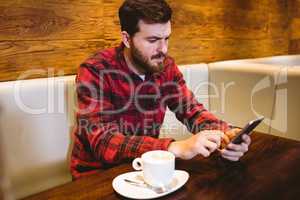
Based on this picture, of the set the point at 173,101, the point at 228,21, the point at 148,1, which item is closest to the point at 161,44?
the point at 148,1

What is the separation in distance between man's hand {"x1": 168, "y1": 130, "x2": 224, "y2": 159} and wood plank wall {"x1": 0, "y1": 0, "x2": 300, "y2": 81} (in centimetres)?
95

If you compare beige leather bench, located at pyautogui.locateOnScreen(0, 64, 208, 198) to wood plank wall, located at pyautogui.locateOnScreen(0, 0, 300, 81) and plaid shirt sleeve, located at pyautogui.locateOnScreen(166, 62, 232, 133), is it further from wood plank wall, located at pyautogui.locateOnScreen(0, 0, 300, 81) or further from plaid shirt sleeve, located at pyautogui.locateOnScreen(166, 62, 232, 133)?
plaid shirt sleeve, located at pyautogui.locateOnScreen(166, 62, 232, 133)

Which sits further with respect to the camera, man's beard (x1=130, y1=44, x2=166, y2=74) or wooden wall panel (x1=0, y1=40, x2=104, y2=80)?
wooden wall panel (x1=0, y1=40, x2=104, y2=80)

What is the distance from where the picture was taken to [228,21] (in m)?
2.76

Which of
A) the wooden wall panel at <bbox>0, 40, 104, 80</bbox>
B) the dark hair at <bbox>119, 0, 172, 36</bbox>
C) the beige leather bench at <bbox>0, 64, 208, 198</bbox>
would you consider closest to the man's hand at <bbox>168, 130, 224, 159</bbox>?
the dark hair at <bbox>119, 0, 172, 36</bbox>

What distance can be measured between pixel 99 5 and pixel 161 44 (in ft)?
2.35

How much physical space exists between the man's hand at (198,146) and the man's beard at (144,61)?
0.42m

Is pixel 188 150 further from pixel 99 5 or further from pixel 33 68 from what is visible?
pixel 99 5

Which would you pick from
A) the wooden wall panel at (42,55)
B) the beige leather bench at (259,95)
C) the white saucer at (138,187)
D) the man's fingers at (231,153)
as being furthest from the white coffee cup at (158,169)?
the beige leather bench at (259,95)

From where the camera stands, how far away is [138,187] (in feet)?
2.64

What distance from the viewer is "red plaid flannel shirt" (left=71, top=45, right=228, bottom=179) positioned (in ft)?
3.49

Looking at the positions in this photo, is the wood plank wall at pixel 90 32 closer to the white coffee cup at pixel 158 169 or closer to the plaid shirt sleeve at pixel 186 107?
the plaid shirt sleeve at pixel 186 107

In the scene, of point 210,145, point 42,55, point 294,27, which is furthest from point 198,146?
point 294,27

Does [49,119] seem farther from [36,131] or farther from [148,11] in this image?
[148,11]
